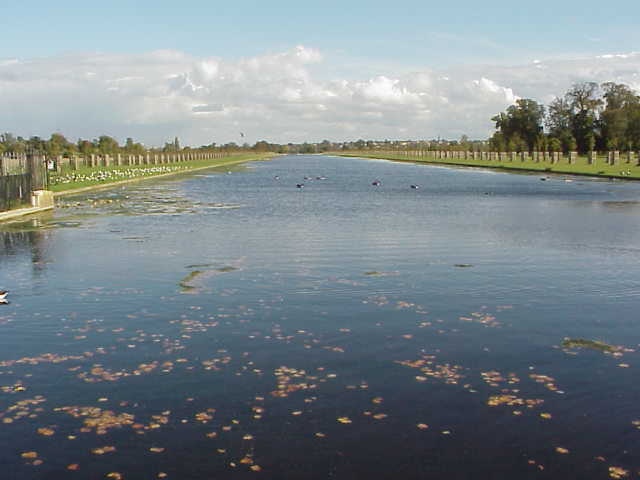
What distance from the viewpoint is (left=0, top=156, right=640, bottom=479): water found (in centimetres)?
618

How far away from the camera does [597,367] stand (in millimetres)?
8477

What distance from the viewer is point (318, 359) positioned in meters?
8.73

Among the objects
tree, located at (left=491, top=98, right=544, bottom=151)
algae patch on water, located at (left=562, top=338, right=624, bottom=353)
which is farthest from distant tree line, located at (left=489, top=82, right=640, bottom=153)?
algae patch on water, located at (left=562, top=338, right=624, bottom=353)

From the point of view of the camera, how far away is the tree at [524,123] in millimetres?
136500

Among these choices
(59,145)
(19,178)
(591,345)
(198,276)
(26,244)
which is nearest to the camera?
(591,345)

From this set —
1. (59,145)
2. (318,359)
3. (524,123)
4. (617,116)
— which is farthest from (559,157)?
(318,359)

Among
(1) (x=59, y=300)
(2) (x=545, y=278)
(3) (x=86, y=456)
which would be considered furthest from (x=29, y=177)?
(3) (x=86, y=456)

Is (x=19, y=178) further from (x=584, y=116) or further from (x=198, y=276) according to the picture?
(x=584, y=116)

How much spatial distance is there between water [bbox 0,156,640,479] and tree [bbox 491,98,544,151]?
12236 centimetres

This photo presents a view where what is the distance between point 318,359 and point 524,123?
453 feet

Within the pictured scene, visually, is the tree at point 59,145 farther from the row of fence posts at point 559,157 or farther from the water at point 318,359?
the water at point 318,359

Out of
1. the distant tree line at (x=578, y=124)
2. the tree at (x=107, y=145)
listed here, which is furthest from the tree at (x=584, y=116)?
the tree at (x=107, y=145)

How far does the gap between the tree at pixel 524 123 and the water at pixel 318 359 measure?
12236 centimetres

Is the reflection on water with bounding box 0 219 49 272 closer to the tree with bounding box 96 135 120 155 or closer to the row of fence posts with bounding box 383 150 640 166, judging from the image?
the row of fence posts with bounding box 383 150 640 166
